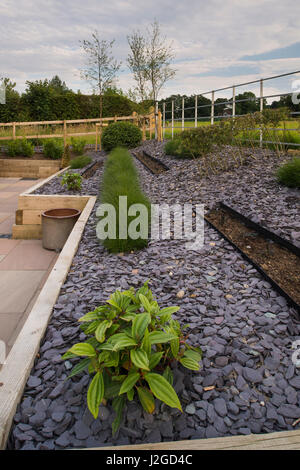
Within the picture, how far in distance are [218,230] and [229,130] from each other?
3036 millimetres

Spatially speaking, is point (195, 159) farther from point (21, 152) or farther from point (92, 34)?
point (92, 34)

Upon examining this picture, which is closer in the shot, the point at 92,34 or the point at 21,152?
the point at 21,152

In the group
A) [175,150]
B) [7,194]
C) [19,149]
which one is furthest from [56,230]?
[19,149]

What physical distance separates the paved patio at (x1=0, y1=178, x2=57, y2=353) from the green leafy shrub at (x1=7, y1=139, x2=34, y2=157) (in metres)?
6.73

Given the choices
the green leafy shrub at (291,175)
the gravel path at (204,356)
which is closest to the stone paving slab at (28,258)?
the gravel path at (204,356)

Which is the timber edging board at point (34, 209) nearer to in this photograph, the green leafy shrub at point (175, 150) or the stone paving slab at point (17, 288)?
the stone paving slab at point (17, 288)

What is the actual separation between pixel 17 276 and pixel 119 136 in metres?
9.13

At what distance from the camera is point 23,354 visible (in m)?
1.78

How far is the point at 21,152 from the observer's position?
12.1 meters

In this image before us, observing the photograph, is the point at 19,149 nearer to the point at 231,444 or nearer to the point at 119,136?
the point at 119,136

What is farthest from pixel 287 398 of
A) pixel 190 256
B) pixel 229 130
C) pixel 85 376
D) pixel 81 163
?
pixel 81 163

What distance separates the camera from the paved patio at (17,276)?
8.69 ft

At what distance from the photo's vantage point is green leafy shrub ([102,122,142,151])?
1189cm

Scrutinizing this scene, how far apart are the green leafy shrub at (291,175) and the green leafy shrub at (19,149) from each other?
9425 millimetres
